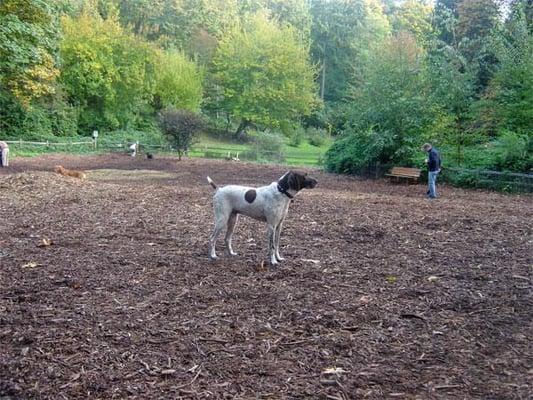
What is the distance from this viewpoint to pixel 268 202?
6965mm

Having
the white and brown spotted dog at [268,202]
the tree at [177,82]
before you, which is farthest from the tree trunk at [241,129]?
the white and brown spotted dog at [268,202]

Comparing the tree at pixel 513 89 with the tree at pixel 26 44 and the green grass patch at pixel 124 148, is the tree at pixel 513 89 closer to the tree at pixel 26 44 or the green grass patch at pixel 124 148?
the green grass patch at pixel 124 148

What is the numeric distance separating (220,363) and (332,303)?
175 centimetres

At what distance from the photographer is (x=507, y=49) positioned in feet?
63.8

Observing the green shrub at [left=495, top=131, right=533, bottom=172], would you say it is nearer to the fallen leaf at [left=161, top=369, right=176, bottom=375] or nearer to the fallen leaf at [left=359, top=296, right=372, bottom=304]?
the fallen leaf at [left=359, top=296, right=372, bottom=304]

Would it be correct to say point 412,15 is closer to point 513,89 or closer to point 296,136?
point 296,136

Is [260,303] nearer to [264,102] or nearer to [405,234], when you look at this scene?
[405,234]

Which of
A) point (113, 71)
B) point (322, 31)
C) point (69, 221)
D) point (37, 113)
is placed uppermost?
point (322, 31)

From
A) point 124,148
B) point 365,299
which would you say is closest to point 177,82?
point 124,148

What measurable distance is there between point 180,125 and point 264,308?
75.1 ft

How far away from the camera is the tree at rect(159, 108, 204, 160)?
89.5 ft

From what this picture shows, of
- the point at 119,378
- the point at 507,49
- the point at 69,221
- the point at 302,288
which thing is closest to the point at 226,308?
the point at 302,288

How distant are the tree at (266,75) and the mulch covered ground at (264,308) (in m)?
33.1

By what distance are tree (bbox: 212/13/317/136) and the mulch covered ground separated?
33056 millimetres
